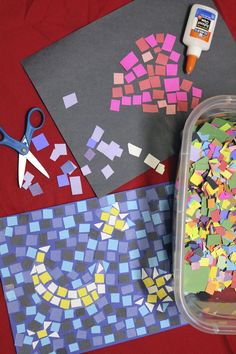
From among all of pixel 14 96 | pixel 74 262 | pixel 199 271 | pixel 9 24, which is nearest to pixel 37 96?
pixel 14 96

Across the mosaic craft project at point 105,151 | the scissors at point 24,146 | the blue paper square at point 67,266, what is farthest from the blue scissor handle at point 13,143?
the blue paper square at point 67,266

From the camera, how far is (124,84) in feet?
3.08

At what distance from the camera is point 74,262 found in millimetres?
919

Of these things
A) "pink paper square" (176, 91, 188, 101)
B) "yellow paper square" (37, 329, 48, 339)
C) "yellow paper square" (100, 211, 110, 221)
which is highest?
"pink paper square" (176, 91, 188, 101)

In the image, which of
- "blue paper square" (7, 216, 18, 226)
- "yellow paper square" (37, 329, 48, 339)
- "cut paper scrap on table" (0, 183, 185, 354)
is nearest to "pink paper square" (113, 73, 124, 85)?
"cut paper scrap on table" (0, 183, 185, 354)

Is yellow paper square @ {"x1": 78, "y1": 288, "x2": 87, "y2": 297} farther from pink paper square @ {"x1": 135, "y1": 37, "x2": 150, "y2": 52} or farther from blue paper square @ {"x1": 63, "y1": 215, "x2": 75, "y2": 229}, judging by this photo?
pink paper square @ {"x1": 135, "y1": 37, "x2": 150, "y2": 52}

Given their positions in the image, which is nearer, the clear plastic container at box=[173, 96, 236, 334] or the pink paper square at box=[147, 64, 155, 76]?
the clear plastic container at box=[173, 96, 236, 334]

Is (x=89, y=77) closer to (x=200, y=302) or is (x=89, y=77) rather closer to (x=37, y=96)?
(x=37, y=96)

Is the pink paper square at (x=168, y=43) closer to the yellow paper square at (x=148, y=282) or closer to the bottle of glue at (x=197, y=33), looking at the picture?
the bottle of glue at (x=197, y=33)

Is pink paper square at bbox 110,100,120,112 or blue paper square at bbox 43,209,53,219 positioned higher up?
pink paper square at bbox 110,100,120,112

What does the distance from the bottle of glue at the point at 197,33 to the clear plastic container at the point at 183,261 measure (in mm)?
106

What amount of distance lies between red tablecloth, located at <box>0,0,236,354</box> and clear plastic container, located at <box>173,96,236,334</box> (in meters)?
0.07

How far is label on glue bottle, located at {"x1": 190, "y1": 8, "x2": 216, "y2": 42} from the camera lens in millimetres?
936

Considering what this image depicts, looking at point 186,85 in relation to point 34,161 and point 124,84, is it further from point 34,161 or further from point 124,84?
point 34,161
